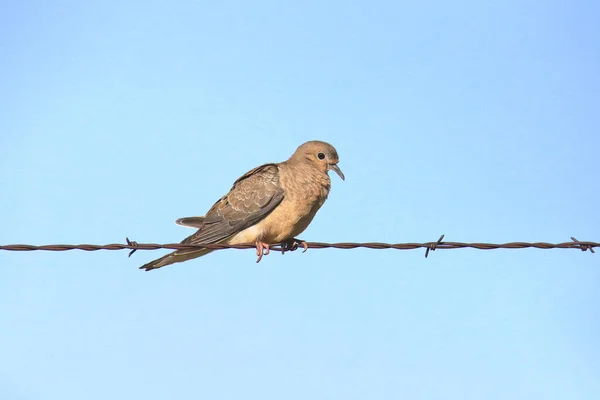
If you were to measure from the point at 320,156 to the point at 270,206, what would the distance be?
2.99 ft

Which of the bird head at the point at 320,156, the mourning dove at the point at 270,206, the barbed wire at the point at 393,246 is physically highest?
the bird head at the point at 320,156

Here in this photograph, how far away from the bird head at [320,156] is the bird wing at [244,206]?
14.9 inches

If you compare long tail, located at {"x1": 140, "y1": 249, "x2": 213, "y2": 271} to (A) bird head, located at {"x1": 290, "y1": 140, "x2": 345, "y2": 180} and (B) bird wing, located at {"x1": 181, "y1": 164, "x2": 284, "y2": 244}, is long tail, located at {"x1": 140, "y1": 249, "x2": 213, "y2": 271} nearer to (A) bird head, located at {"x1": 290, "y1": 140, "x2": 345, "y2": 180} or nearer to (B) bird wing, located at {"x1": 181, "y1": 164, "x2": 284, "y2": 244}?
(B) bird wing, located at {"x1": 181, "y1": 164, "x2": 284, "y2": 244}

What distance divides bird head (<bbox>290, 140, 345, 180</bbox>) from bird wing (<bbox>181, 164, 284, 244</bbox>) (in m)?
0.38

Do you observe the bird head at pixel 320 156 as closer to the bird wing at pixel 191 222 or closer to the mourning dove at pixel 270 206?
the mourning dove at pixel 270 206

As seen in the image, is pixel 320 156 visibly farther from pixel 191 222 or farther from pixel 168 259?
pixel 168 259

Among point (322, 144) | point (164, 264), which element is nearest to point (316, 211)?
point (322, 144)

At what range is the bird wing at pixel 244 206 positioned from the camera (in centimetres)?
745

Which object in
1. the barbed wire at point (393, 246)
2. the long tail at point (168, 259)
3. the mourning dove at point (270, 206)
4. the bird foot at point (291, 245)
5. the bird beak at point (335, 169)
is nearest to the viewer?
the barbed wire at point (393, 246)

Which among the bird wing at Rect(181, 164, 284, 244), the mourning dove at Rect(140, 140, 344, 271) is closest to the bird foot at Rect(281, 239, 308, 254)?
the mourning dove at Rect(140, 140, 344, 271)

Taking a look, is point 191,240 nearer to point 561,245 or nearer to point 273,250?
point 273,250

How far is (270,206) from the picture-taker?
292 inches

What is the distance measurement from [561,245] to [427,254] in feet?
3.17

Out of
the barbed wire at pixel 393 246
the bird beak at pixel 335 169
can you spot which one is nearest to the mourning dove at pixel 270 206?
the bird beak at pixel 335 169
